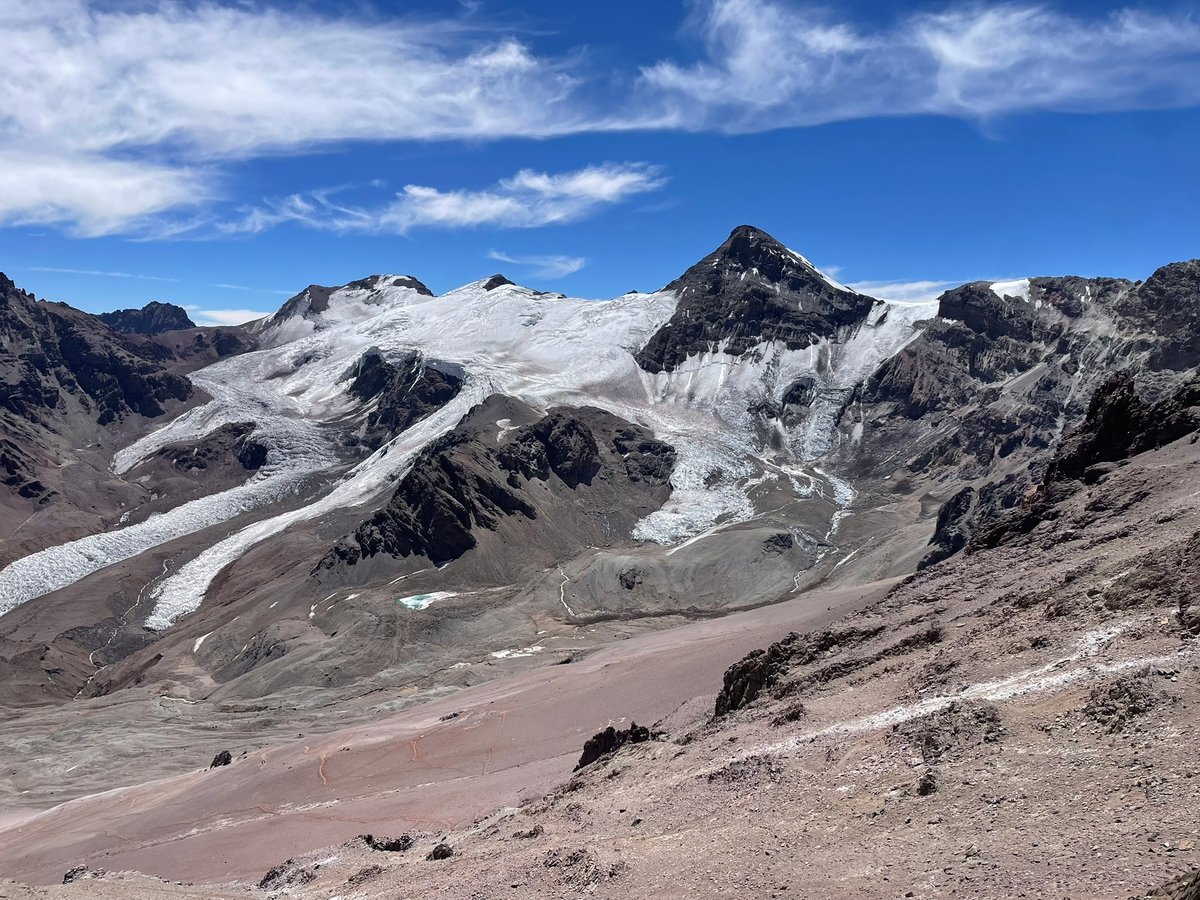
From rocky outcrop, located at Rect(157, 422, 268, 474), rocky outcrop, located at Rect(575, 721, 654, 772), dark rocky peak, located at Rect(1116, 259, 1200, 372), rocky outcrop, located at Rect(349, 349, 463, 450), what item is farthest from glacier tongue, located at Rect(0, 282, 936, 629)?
rocky outcrop, located at Rect(575, 721, 654, 772)

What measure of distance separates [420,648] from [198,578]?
2205 inches

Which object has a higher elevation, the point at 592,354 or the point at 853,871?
the point at 592,354

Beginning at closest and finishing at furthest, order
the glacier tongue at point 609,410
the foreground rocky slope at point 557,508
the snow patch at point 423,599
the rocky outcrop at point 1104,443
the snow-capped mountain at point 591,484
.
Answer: the rocky outcrop at point 1104,443, the foreground rocky slope at point 557,508, the snow patch at point 423,599, the snow-capped mountain at point 591,484, the glacier tongue at point 609,410

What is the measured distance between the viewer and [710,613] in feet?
312

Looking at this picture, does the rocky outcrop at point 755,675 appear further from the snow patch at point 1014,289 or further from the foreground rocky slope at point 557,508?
the snow patch at point 1014,289

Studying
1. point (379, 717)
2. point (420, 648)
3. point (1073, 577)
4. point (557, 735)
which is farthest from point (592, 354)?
point (1073, 577)

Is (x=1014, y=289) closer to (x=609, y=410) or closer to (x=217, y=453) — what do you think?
(x=609, y=410)

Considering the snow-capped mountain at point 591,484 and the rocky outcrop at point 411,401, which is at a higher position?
the rocky outcrop at point 411,401

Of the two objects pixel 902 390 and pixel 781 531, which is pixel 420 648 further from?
pixel 902 390

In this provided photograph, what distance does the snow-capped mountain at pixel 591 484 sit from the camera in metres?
101

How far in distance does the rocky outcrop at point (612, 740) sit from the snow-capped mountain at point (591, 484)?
56728 millimetres

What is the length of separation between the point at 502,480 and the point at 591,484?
1769 centimetres

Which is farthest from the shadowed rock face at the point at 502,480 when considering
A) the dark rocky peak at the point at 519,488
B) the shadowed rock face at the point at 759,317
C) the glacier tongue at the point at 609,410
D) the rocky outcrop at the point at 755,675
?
the rocky outcrop at the point at 755,675

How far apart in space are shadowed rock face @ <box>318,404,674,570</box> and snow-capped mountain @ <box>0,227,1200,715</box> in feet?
1.30
